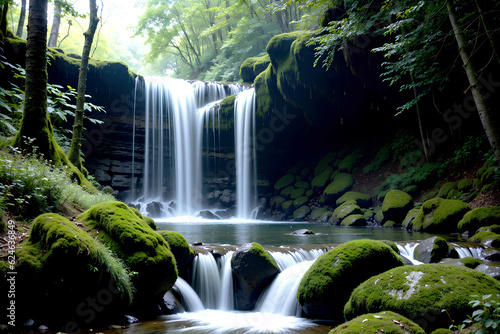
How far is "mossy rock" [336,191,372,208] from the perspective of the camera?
588 inches

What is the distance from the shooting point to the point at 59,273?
3.40m

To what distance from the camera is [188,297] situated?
5203 millimetres

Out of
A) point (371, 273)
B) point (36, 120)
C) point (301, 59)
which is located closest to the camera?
point (371, 273)

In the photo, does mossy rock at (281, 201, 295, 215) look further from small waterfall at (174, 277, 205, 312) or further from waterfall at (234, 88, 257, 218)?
small waterfall at (174, 277, 205, 312)

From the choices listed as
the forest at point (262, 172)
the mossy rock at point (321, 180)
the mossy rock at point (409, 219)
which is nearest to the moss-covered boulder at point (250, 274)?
the forest at point (262, 172)

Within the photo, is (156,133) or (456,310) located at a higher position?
(156,133)

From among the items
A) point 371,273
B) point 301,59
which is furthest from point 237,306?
point 301,59

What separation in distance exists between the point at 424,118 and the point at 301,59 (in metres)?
7.24

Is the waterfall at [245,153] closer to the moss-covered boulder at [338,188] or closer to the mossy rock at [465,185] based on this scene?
the moss-covered boulder at [338,188]

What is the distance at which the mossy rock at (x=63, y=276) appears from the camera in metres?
3.24

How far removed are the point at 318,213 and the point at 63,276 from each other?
→ 47.4 ft

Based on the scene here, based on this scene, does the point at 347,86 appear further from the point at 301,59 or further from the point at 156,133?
the point at 156,133

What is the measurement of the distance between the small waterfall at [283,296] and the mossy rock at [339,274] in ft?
1.00

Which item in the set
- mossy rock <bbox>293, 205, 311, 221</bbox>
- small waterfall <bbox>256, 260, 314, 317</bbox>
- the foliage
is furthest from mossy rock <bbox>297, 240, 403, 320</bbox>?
mossy rock <bbox>293, 205, 311, 221</bbox>
